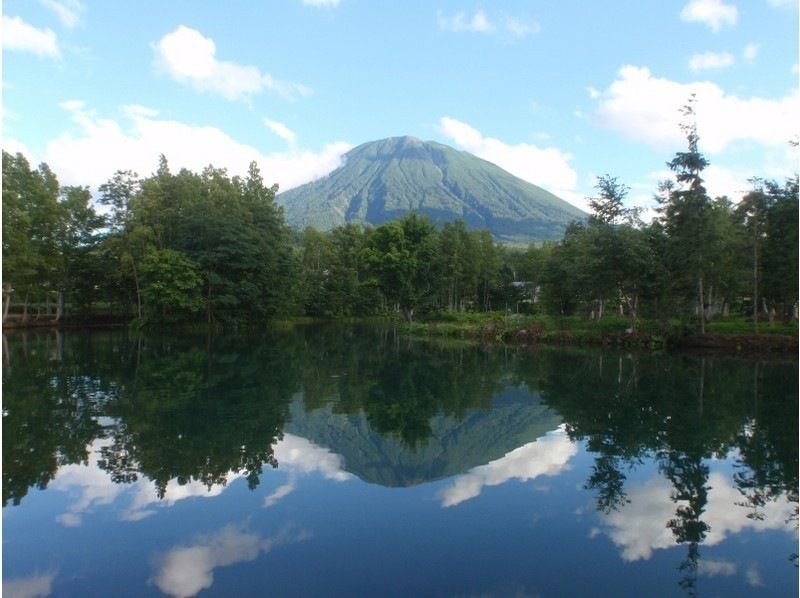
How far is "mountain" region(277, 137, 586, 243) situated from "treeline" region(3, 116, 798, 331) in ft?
259

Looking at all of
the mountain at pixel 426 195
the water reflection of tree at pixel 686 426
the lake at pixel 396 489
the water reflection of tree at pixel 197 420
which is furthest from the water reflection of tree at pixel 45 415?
the mountain at pixel 426 195

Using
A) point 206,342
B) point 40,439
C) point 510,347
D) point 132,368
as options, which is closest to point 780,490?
point 40,439

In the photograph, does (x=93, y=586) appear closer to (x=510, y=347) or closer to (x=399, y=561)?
(x=399, y=561)

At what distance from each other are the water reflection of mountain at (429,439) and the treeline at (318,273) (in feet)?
57.1

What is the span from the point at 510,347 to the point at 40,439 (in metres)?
22.5

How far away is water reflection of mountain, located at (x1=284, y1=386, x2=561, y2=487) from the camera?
827 centimetres

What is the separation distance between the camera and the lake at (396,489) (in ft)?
16.7

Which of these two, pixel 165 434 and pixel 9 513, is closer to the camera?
pixel 9 513

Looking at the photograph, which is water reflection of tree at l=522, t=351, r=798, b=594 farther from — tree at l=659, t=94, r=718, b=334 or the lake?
tree at l=659, t=94, r=718, b=334

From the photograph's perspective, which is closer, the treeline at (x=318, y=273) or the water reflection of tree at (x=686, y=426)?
the water reflection of tree at (x=686, y=426)

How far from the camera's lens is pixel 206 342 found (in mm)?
29422

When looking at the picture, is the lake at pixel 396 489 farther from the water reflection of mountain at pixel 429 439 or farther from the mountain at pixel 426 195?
the mountain at pixel 426 195

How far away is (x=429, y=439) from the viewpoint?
32.4ft

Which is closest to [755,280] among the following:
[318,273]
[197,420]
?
[197,420]
